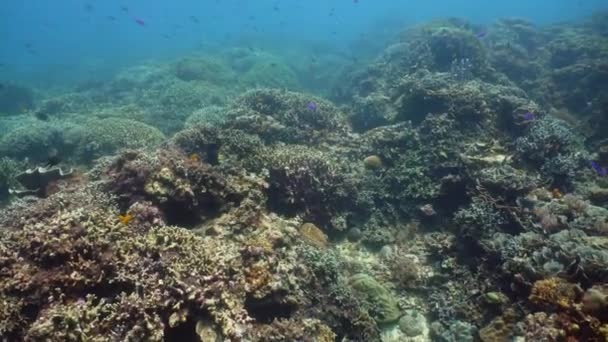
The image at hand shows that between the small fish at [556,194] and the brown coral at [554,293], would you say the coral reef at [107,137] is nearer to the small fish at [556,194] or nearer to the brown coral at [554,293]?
the brown coral at [554,293]

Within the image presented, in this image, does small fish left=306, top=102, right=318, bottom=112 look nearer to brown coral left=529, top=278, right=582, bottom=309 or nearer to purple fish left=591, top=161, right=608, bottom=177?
purple fish left=591, top=161, right=608, bottom=177

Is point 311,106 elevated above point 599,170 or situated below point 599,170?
below

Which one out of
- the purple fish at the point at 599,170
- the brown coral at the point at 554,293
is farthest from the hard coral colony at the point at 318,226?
the purple fish at the point at 599,170

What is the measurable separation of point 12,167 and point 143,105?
12140 mm

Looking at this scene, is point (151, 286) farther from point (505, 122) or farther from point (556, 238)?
point (505, 122)

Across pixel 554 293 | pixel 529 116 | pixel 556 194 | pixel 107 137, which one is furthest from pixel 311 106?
pixel 554 293

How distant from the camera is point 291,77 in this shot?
30359 millimetres

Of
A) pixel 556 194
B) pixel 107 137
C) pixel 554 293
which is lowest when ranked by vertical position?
pixel 107 137

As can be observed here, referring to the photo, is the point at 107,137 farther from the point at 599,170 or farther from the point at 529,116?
the point at 599,170

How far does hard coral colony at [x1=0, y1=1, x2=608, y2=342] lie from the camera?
4930 millimetres

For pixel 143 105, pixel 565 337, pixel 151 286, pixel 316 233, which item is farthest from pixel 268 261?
pixel 143 105

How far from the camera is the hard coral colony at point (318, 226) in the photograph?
16.2 feet

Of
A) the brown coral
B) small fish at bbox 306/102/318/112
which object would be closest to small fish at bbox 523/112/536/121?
small fish at bbox 306/102/318/112

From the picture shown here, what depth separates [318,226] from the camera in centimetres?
930
